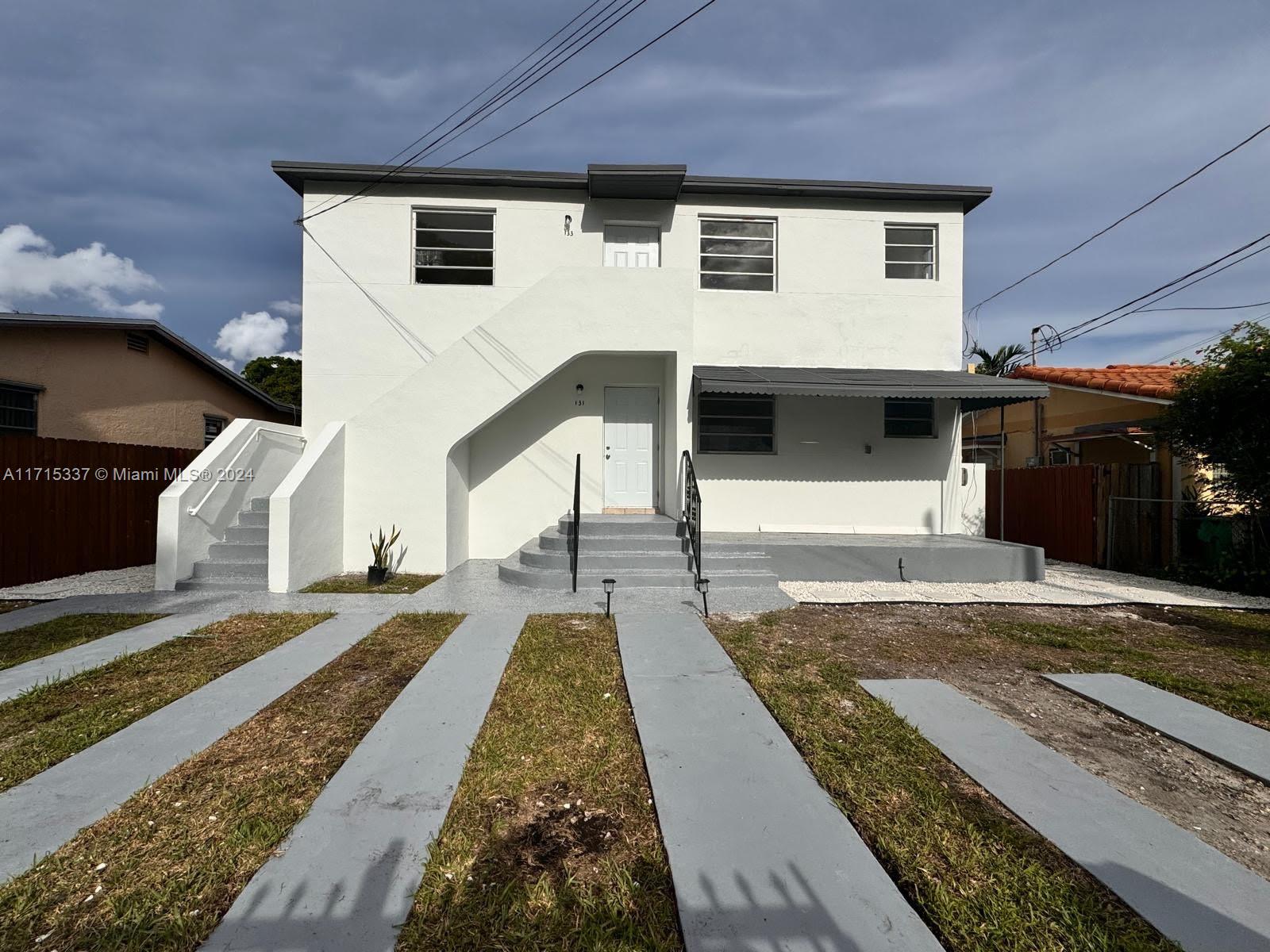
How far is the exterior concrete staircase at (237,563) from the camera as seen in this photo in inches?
265

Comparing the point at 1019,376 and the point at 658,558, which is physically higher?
the point at 1019,376

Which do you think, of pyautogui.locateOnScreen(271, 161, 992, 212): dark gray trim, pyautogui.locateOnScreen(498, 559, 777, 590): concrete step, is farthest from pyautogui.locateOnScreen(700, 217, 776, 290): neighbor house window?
pyautogui.locateOnScreen(498, 559, 777, 590): concrete step

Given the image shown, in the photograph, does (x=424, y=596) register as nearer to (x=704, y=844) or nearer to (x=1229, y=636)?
(x=704, y=844)

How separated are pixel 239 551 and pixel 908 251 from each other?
38.1 ft

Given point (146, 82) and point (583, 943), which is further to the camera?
point (146, 82)

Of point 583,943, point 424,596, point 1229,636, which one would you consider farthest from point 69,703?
point 1229,636

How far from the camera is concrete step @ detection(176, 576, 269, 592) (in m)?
6.67

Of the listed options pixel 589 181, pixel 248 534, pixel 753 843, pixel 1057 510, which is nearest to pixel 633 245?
pixel 589 181

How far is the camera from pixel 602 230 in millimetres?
9109

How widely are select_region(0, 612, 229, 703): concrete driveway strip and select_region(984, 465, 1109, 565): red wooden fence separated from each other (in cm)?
1220

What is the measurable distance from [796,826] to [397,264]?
9.60 m

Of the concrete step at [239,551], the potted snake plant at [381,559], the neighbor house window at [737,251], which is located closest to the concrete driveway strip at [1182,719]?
the potted snake plant at [381,559]

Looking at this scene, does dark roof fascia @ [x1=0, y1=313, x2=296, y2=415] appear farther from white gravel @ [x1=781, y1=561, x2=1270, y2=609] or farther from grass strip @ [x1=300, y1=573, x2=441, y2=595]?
white gravel @ [x1=781, y1=561, x2=1270, y2=609]

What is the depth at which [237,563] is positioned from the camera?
6910mm
